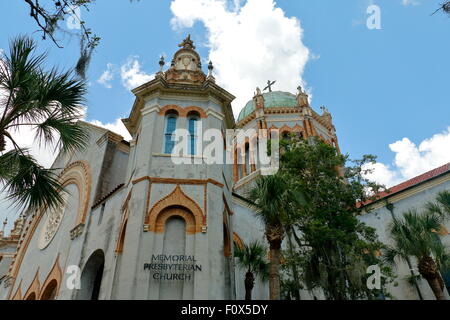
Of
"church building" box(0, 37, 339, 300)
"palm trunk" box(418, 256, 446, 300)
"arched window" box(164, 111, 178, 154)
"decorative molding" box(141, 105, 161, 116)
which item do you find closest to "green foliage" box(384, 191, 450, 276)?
"palm trunk" box(418, 256, 446, 300)

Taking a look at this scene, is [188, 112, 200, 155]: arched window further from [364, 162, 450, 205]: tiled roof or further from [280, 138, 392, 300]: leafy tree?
[364, 162, 450, 205]: tiled roof

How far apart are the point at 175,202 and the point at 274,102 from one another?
2858 cm

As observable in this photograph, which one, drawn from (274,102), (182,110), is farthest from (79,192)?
(274,102)

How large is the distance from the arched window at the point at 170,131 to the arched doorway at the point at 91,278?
16.9 ft

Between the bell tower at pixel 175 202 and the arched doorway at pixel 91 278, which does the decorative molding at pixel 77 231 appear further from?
the bell tower at pixel 175 202

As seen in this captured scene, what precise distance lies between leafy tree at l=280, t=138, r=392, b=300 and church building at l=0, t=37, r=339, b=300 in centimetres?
297

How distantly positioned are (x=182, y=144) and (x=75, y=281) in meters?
7.28

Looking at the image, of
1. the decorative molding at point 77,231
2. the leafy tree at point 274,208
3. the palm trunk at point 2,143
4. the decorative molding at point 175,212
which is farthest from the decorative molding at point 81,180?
the leafy tree at point 274,208

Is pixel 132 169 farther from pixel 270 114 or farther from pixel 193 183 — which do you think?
pixel 270 114

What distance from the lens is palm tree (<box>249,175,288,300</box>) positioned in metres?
10.5

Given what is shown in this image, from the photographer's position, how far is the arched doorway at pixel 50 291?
54.0 feet

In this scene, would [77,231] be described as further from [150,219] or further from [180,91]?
[180,91]

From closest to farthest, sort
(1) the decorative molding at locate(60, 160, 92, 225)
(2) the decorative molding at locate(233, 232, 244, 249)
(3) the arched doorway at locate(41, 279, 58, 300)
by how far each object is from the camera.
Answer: (3) the arched doorway at locate(41, 279, 58, 300), (1) the decorative molding at locate(60, 160, 92, 225), (2) the decorative molding at locate(233, 232, 244, 249)
